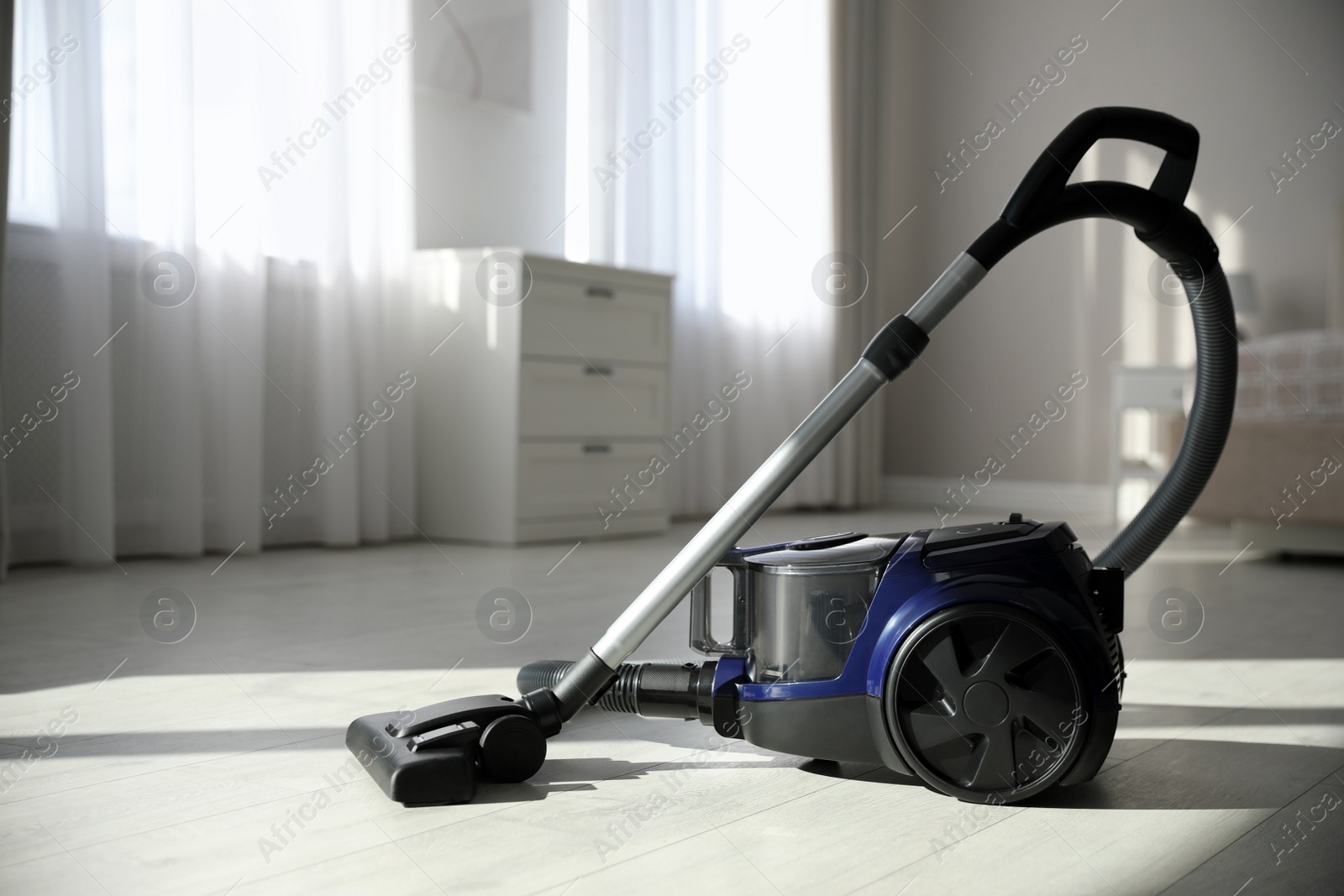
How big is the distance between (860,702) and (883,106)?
4979mm

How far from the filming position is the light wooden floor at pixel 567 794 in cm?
95

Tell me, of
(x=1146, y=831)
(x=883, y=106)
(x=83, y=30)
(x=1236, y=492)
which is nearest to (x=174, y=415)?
(x=83, y=30)

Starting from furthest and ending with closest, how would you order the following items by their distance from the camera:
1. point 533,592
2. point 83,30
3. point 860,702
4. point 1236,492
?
point 1236,492
point 83,30
point 533,592
point 860,702

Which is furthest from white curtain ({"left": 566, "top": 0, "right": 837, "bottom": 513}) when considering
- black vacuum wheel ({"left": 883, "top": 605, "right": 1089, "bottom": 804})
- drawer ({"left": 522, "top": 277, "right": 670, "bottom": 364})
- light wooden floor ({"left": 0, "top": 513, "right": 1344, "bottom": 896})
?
black vacuum wheel ({"left": 883, "top": 605, "right": 1089, "bottom": 804})

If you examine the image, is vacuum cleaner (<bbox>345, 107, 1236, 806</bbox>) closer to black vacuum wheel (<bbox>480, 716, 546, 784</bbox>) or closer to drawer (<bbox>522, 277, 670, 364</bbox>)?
black vacuum wheel (<bbox>480, 716, 546, 784</bbox>)

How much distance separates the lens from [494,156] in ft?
13.6

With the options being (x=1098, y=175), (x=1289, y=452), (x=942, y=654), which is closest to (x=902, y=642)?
(x=942, y=654)

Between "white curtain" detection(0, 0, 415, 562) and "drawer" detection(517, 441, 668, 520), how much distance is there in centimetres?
39

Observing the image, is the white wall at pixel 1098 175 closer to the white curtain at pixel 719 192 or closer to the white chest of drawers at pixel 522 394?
the white curtain at pixel 719 192

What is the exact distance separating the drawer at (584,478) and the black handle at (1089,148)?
251 centimetres

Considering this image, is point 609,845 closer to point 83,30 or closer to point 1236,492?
point 83,30

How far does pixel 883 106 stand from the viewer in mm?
5676

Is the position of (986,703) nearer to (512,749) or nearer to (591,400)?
(512,749)

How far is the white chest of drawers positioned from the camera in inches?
138
